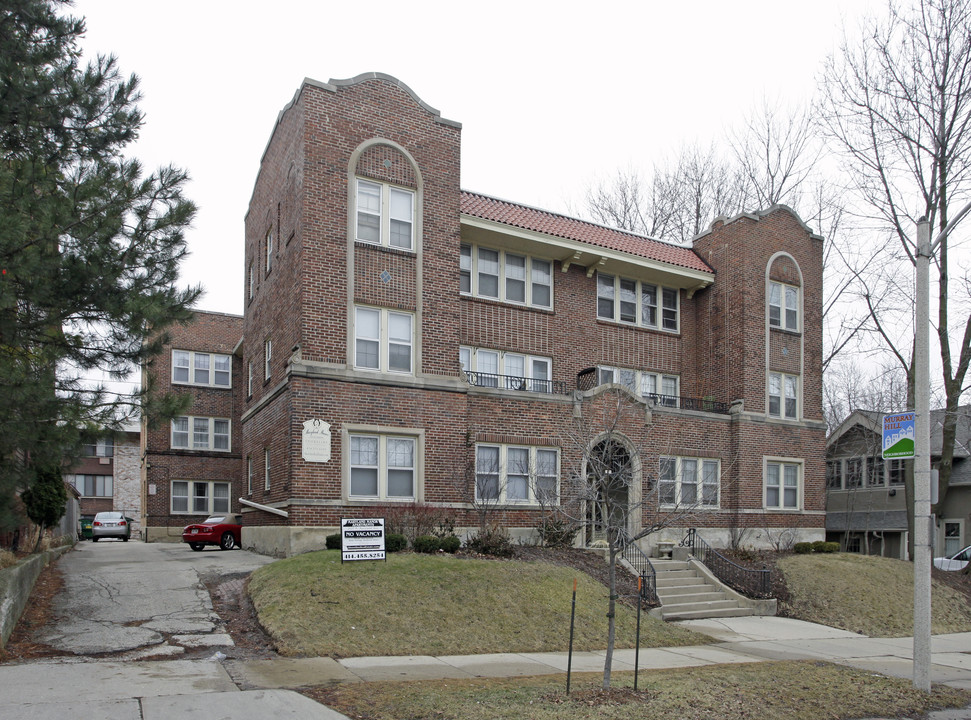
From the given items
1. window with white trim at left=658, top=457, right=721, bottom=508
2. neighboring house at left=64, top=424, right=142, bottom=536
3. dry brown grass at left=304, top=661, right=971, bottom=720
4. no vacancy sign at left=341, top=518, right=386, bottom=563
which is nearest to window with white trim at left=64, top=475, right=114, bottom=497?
neighboring house at left=64, top=424, right=142, bottom=536

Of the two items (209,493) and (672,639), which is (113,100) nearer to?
(672,639)

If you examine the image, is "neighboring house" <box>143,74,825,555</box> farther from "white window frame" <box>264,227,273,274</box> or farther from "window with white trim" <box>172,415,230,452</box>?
"window with white trim" <box>172,415,230,452</box>

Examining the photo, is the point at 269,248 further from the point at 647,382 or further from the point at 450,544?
the point at 647,382

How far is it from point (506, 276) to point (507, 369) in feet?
8.84

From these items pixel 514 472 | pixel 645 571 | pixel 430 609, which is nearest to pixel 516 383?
pixel 514 472

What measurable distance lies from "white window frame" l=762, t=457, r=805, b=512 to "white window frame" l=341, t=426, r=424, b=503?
1190cm

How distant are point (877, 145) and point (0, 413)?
84.8 ft

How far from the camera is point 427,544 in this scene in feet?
55.3

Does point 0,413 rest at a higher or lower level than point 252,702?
higher

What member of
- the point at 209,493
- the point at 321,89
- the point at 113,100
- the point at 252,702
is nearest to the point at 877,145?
the point at 321,89

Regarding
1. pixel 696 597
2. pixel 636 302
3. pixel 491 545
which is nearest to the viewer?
pixel 491 545

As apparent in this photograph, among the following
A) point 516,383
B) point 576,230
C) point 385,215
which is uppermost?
point 576,230

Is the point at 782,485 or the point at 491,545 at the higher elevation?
the point at 782,485

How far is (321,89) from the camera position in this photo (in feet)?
65.3
